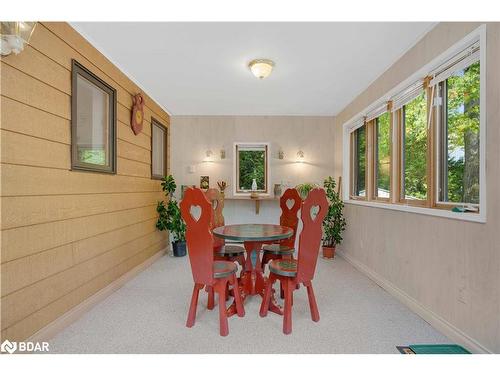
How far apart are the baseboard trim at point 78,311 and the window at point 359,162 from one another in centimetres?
338

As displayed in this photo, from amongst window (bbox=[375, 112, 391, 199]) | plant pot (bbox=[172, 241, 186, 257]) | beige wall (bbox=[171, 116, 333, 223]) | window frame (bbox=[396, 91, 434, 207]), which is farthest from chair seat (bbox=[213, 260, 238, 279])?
beige wall (bbox=[171, 116, 333, 223])

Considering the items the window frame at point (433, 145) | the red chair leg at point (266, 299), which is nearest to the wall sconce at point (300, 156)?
the window frame at point (433, 145)

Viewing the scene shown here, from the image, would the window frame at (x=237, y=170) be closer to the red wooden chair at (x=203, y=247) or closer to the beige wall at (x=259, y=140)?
the beige wall at (x=259, y=140)

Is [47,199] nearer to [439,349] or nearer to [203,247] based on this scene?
[203,247]

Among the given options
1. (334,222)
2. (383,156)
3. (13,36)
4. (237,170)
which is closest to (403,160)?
(383,156)

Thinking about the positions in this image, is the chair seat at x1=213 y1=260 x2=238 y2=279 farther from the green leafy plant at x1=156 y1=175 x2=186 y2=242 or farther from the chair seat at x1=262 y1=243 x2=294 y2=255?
the green leafy plant at x1=156 y1=175 x2=186 y2=242

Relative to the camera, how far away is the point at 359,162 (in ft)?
13.8

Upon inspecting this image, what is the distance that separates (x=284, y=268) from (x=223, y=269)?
19.1 inches

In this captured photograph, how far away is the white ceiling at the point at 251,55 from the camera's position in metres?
2.30

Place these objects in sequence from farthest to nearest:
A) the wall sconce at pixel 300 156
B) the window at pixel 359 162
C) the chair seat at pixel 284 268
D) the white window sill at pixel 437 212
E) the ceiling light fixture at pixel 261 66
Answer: the wall sconce at pixel 300 156
the window at pixel 359 162
the ceiling light fixture at pixel 261 66
the chair seat at pixel 284 268
the white window sill at pixel 437 212

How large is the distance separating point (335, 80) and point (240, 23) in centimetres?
166

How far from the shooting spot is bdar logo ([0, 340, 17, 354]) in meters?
1.65

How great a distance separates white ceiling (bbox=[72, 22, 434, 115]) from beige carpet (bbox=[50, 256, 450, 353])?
246 centimetres

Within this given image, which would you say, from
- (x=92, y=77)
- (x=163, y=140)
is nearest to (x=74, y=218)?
(x=92, y=77)
